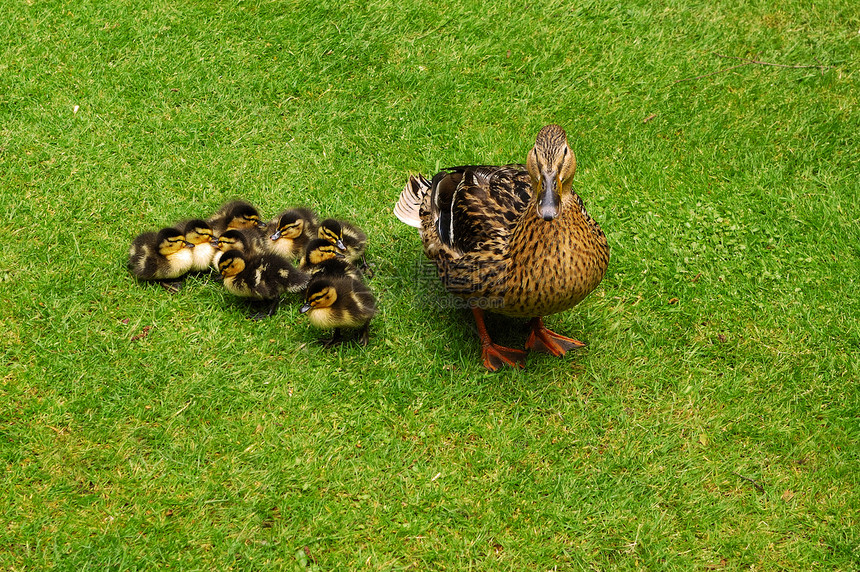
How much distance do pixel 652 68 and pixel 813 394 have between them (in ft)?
10.5

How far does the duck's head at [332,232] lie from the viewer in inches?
177

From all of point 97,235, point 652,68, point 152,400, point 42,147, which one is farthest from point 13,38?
point 652,68

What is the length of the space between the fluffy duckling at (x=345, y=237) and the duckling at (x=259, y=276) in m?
0.29

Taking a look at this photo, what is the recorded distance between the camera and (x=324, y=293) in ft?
13.3

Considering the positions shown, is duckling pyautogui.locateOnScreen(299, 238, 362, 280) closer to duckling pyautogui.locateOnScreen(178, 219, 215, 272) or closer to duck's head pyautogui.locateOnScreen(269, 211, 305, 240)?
duck's head pyautogui.locateOnScreen(269, 211, 305, 240)

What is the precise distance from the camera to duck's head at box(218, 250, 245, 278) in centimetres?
432

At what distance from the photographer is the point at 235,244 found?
14.8 feet

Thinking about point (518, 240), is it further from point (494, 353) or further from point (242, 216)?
point (242, 216)

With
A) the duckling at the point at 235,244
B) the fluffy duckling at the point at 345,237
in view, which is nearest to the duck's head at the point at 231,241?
the duckling at the point at 235,244

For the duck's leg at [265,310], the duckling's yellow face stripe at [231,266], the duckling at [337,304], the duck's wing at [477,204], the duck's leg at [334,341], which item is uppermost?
the duck's wing at [477,204]

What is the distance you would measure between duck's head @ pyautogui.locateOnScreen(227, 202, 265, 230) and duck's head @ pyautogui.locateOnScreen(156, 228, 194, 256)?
1.22 feet

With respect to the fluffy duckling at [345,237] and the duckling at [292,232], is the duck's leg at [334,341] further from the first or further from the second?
the duckling at [292,232]

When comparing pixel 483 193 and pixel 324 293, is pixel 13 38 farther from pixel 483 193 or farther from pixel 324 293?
pixel 483 193

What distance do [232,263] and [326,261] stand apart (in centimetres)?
55
